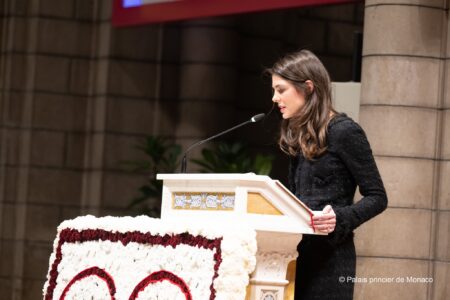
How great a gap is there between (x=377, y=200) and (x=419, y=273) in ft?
10.0

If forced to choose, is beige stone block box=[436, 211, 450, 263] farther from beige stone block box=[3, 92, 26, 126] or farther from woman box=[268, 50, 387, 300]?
beige stone block box=[3, 92, 26, 126]

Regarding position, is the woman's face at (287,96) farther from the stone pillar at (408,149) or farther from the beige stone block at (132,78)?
the beige stone block at (132,78)

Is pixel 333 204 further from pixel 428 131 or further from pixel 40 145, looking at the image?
pixel 40 145

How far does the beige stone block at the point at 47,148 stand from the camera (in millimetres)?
10133

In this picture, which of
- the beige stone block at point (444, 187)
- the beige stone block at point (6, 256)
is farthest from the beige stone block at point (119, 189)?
the beige stone block at point (444, 187)

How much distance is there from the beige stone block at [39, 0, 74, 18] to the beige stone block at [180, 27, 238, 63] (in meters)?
1.16

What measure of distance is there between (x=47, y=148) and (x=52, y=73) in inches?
27.0

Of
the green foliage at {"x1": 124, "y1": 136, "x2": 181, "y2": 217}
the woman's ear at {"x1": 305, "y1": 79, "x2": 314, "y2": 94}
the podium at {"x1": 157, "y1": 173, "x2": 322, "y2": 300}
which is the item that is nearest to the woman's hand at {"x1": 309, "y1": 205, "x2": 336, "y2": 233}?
the podium at {"x1": 157, "y1": 173, "x2": 322, "y2": 300}

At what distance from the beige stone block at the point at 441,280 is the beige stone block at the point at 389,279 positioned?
67 millimetres

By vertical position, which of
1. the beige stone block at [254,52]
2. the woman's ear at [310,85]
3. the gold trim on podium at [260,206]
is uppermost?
the beige stone block at [254,52]

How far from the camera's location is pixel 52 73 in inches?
401

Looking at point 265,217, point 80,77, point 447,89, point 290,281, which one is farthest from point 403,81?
point 80,77

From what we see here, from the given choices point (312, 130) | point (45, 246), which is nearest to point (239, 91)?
point (45, 246)

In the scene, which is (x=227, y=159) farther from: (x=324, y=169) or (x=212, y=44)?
(x=324, y=169)
